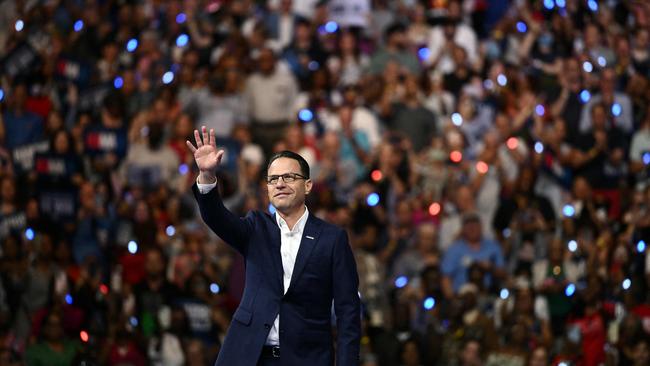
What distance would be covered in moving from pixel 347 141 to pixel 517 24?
11.4ft

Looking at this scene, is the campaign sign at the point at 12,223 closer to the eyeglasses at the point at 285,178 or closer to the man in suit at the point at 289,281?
the man in suit at the point at 289,281

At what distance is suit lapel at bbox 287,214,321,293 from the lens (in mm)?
7359

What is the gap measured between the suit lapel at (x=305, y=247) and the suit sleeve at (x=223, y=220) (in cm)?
24

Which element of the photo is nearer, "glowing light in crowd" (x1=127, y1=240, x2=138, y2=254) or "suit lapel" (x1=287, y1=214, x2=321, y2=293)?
"suit lapel" (x1=287, y1=214, x2=321, y2=293)

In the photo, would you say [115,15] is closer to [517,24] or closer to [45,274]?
[517,24]

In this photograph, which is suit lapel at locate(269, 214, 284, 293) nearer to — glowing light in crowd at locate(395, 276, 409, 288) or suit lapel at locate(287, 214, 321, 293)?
suit lapel at locate(287, 214, 321, 293)

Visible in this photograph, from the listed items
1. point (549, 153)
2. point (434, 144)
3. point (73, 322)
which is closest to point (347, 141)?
point (434, 144)

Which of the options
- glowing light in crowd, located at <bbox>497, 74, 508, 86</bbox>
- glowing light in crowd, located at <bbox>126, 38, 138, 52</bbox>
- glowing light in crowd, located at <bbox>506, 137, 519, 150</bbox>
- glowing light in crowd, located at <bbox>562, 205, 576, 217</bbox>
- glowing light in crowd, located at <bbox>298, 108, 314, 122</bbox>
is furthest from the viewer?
glowing light in crowd, located at <bbox>126, 38, 138, 52</bbox>

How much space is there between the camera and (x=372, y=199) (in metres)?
15.1

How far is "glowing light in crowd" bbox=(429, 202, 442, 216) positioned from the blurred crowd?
0.03m

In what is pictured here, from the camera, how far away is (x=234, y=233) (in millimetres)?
7352

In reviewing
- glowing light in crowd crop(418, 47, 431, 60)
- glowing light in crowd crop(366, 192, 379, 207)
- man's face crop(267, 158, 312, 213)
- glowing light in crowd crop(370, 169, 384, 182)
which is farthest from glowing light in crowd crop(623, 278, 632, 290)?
man's face crop(267, 158, 312, 213)

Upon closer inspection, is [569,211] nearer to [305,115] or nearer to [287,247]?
[305,115]

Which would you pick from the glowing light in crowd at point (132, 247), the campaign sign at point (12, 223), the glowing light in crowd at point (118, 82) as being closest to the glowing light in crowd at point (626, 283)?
the glowing light in crowd at point (132, 247)
